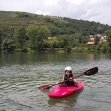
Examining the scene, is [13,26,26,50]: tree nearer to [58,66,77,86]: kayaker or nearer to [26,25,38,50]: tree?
[26,25,38,50]: tree

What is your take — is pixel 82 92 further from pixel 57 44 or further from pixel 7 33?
pixel 7 33

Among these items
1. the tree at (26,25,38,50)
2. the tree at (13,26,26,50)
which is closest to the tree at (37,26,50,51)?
the tree at (26,25,38,50)

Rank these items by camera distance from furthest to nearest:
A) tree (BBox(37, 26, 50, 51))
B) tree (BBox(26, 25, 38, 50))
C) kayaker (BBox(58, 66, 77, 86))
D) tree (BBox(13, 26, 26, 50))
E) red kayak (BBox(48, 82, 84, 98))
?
1. tree (BBox(13, 26, 26, 50))
2. tree (BBox(26, 25, 38, 50))
3. tree (BBox(37, 26, 50, 51))
4. kayaker (BBox(58, 66, 77, 86))
5. red kayak (BBox(48, 82, 84, 98))

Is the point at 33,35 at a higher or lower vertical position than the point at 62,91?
higher

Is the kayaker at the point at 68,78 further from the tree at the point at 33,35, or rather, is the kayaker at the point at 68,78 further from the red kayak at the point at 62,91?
the tree at the point at 33,35

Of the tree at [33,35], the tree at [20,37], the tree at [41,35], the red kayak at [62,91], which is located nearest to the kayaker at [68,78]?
the red kayak at [62,91]

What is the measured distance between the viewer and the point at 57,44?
122375 mm

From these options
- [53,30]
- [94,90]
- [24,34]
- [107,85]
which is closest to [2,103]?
[94,90]

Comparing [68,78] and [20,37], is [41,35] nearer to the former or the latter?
[20,37]

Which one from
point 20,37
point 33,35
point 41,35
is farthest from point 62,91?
point 20,37

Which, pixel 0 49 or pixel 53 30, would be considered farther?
pixel 53 30

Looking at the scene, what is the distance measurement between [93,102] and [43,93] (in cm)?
465

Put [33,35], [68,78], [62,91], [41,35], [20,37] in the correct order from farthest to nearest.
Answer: [20,37] < [33,35] < [41,35] < [68,78] < [62,91]

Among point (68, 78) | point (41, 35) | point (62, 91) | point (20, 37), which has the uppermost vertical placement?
point (41, 35)
